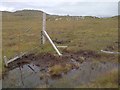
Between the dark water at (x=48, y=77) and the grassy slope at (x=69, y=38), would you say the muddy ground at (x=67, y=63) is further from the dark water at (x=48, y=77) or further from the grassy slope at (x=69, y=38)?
the grassy slope at (x=69, y=38)

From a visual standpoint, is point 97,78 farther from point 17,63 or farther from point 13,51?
point 13,51

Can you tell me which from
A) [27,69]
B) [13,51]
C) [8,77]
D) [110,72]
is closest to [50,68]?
[27,69]

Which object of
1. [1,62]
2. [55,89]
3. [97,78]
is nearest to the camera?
[55,89]

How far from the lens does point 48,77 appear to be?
13.9 metres

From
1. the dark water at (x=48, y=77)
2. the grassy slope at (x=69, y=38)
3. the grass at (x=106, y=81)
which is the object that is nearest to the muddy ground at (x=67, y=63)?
the dark water at (x=48, y=77)

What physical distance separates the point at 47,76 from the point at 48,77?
15cm

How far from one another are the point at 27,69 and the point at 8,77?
160cm

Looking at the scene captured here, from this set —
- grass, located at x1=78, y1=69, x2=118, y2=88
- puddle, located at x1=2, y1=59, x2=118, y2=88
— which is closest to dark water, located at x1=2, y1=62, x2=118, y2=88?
puddle, located at x1=2, y1=59, x2=118, y2=88

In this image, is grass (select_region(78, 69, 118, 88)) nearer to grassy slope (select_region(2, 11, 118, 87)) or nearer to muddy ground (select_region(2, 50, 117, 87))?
muddy ground (select_region(2, 50, 117, 87))

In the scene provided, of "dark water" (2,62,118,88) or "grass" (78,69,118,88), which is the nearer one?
"grass" (78,69,118,88)

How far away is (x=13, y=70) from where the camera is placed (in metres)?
15.5

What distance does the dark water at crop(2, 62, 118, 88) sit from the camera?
12.9m

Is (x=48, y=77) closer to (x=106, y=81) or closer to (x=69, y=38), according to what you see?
(x=106, y=81)

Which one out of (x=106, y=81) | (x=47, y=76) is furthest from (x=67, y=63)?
(x=106, y=81)
